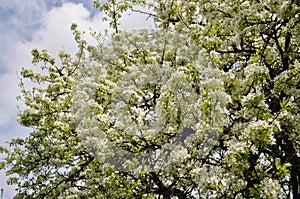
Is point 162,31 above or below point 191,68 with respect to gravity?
above

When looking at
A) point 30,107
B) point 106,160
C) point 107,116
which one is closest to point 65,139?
point 30,107

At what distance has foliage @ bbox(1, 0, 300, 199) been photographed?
5.75 metres

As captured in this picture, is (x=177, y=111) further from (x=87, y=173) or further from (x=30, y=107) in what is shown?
(x=30, y=107)

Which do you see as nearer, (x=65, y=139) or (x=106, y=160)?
(x=106, y=160)

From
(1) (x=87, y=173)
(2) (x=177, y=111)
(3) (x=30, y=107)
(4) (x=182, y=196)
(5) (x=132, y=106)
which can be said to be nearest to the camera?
(2) (x=177, y=111)

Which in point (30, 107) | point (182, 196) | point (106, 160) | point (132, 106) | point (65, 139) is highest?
point (30, 107)

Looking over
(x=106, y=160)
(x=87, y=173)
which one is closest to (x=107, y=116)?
(x=106, y=160)

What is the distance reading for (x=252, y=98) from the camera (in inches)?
230

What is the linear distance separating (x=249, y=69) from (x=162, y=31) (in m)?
1.83

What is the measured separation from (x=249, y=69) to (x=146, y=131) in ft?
6.83

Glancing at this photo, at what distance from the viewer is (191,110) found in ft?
18.7

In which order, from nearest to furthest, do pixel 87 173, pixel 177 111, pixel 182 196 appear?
pixel 177 111, pixel 182 196, pixel 87 173

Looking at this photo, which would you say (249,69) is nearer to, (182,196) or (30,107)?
(182,196)

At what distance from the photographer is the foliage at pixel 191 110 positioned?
5754mm
